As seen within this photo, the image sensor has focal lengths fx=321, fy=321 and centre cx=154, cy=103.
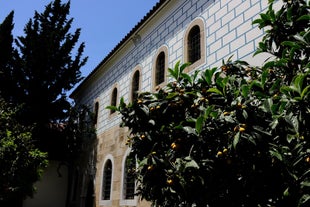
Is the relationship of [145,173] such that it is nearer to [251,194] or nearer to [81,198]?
[251,194]

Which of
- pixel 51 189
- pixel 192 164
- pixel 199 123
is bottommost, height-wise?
pixel 51 189

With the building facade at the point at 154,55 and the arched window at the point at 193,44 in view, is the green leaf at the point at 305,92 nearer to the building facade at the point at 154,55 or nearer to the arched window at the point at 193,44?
the building facade at the point at 154,55

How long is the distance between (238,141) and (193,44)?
5.44 metres

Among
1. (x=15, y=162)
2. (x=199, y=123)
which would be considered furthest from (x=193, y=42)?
(x=15, y=162)

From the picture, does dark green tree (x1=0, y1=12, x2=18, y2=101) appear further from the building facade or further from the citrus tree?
the citrus tree

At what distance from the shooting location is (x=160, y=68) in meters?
8.91

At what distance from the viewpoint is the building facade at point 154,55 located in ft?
20.4

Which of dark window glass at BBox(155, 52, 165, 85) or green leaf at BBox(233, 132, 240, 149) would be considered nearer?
green leaf at BBox(233, 132, 240, 149)

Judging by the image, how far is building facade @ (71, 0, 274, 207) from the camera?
622cm

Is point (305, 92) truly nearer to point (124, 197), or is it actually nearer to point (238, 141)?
point (238, 141)

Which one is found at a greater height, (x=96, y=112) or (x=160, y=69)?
(x=160, y=69)

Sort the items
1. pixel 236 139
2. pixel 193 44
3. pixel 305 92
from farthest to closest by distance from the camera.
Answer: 1. pixel 193 44
2. pixel 236 139
3. pixel 305 92

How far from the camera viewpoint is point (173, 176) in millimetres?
2895

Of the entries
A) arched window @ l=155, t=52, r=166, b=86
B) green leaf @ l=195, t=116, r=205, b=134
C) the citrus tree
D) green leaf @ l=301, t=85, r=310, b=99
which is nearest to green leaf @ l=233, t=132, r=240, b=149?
the citrus tree
